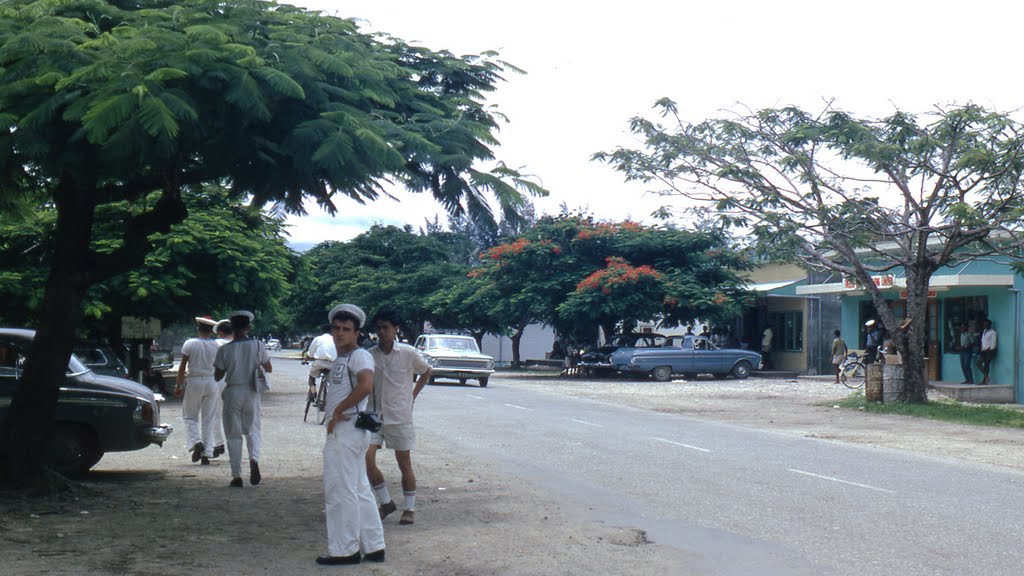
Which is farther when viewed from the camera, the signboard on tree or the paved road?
the signboard on tree

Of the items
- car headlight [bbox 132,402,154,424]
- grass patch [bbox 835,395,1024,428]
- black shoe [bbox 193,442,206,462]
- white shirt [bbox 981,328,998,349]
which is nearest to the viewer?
car headlight [bbox 132,402,154,424]

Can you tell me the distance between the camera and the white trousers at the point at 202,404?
13133 mm

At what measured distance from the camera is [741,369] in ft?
132

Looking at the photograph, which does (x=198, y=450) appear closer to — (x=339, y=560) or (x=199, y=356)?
(x=199, y=356)

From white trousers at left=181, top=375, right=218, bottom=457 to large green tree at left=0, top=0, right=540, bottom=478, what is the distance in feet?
9.76

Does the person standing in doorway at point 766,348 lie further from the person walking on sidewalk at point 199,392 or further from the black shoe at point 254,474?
the black shoe at point 254,474

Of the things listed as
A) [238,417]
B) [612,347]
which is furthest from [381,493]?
[612,347]

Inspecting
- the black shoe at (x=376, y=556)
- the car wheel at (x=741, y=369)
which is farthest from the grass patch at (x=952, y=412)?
the black shoe at (x=376, y=556)

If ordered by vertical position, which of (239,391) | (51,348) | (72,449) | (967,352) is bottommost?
(72,449)

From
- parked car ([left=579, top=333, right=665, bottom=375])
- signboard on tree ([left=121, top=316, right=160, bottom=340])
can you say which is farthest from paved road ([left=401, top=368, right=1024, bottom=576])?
parked car ([left=579, top=333, right=665, bottom=375])

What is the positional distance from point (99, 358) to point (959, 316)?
22739mm

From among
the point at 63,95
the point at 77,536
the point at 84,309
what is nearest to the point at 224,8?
the point at 63,95

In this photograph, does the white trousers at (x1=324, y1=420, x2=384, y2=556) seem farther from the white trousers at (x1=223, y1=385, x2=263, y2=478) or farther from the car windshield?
the car windshield

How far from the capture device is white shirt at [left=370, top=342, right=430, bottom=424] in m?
8.97
